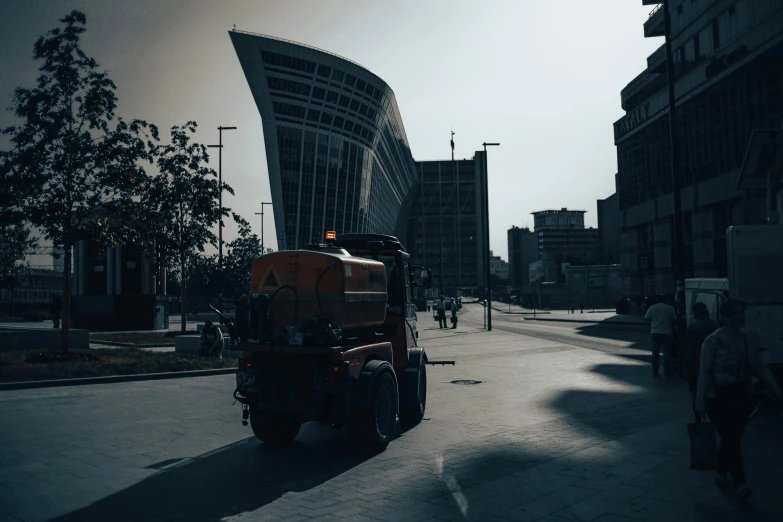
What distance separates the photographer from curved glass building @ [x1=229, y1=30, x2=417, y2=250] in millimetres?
77000

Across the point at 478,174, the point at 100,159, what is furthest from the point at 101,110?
the point at 478,174

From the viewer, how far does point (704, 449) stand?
5.72 metres

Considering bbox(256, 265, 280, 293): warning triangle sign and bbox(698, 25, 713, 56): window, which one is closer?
bbox(256, 265, 280, 293): warning triangle sign

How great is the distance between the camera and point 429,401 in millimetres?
11695

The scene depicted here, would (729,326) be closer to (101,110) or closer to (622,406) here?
(622,406)

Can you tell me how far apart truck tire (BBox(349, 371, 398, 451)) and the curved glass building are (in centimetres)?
7156

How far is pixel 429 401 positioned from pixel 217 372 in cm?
688

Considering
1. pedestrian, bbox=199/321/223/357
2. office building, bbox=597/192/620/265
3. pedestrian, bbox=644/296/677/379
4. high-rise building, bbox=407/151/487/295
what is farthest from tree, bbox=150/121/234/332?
high-rise building, bbox=407/151/487/295

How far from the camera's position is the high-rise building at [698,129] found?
35.8 metres

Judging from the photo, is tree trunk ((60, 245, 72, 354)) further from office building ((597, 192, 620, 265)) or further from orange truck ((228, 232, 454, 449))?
office building ((597, 192, 620, 265))

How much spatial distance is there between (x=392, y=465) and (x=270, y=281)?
264 cm

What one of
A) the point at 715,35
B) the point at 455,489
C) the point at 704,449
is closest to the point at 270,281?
the point at 455,489

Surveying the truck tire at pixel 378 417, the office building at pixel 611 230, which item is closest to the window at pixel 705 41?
the truck tire at pixel 378 417

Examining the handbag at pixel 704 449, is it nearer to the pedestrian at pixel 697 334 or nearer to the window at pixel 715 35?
the pedestrian at pixel 697 334
